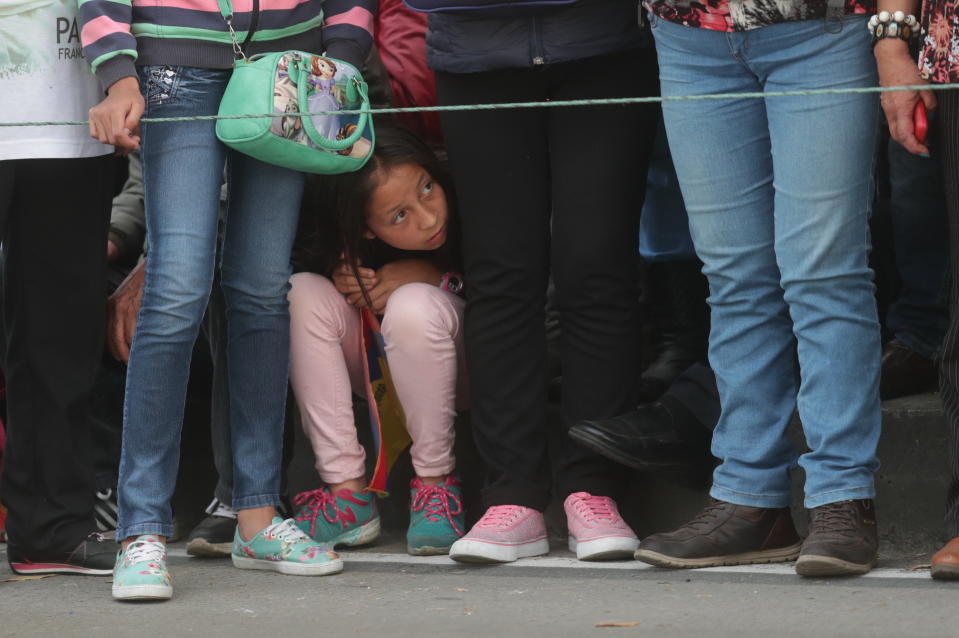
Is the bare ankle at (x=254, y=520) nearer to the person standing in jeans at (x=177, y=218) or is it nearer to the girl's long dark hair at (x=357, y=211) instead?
the person standing in jeans at (x=177, y=218)

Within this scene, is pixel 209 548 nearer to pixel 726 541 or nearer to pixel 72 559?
pixel 72 559

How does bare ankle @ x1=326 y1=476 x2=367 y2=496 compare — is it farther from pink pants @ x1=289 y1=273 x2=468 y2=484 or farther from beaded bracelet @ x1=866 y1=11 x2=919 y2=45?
beaded bracelet @ x1=866 y1=11 x2=919 y2=45

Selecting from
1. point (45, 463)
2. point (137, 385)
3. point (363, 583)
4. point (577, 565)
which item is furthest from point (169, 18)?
point (577, 565)

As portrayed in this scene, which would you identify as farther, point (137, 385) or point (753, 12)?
point (137, 385)

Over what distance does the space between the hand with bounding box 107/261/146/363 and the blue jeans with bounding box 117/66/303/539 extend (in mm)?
400

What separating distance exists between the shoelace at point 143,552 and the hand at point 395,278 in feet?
2.62

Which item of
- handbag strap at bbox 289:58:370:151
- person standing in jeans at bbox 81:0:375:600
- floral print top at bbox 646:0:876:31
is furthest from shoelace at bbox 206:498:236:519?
floral print top at bbox 646:0:876:31

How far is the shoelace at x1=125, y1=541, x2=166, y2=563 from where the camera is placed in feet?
9.14

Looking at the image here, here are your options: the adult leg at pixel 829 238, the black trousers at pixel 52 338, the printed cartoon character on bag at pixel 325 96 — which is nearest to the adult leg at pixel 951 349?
the adult leg at pixel 829 238

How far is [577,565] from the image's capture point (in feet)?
9.74

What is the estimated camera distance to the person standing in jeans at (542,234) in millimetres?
2963

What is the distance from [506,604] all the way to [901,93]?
1163 millimetres

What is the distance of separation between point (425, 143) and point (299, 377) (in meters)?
0.64

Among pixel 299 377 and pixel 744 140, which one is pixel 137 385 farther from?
pixel 744 140
